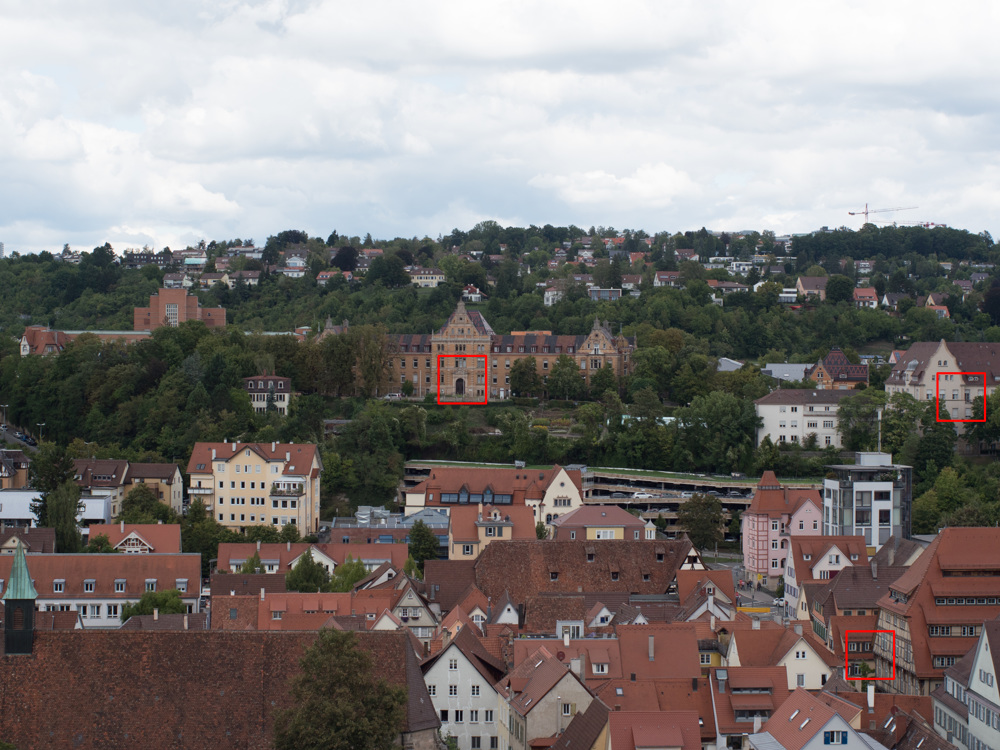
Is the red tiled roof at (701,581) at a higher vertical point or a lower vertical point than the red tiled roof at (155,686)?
lower

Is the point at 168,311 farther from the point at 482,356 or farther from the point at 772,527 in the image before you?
the point at 772,527

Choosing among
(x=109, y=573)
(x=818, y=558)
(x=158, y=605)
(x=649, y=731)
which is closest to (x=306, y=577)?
(x=158, y=605)

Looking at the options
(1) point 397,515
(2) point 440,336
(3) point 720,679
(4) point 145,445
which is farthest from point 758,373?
(3) point 720,679

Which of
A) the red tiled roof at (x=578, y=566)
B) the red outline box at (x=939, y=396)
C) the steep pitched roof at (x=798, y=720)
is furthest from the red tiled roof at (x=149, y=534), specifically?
the red outline box at (x=939, y=396)

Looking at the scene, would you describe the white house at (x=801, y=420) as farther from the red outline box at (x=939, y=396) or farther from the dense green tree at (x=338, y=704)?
the dense green tree at (x=338, y=704)

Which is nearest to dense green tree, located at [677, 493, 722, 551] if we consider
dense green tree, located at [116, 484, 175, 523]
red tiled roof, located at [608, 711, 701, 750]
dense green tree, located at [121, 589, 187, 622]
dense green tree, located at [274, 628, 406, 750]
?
dense green tree, located at [116, 484, 175, 523]

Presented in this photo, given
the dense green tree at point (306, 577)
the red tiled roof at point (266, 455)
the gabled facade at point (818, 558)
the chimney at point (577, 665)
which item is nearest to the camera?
the chimney at point (577, 665)

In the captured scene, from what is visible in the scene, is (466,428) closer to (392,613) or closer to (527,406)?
(527,406)
